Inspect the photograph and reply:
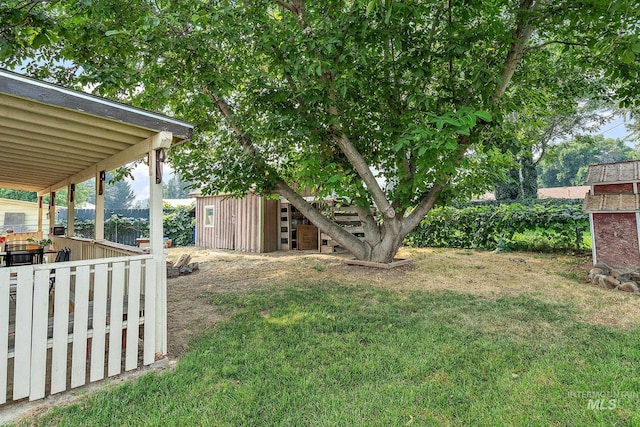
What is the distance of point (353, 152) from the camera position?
6426 millimetres

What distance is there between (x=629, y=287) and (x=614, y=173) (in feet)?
7.67

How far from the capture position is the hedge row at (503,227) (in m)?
8.67

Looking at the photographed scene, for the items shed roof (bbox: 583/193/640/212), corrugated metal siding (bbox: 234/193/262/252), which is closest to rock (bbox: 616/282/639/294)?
shed roof (bbox: 583/193/640/212)

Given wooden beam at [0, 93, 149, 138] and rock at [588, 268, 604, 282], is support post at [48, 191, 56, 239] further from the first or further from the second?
rock at [588, 268, 604, 282]

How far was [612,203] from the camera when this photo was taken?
233 inches

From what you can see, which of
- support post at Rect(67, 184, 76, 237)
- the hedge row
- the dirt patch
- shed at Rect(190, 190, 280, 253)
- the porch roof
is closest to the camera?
the porch roof

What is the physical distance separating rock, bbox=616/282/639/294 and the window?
12.3 m

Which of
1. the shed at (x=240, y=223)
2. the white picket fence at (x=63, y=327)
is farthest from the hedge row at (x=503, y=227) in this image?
the white picket fence at (x=63, y=327)

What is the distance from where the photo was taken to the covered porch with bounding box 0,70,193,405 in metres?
2.37

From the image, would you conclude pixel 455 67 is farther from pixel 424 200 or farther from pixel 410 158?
pixel 424 200

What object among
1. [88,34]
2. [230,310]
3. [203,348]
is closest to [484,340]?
[203,348]

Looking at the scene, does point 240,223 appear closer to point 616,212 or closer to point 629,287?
point 616,212

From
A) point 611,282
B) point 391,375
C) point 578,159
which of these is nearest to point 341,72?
point 391,375

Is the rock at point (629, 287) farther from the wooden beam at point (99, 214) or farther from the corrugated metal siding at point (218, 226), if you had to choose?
the corrugated metal siding at point (218, 226)
